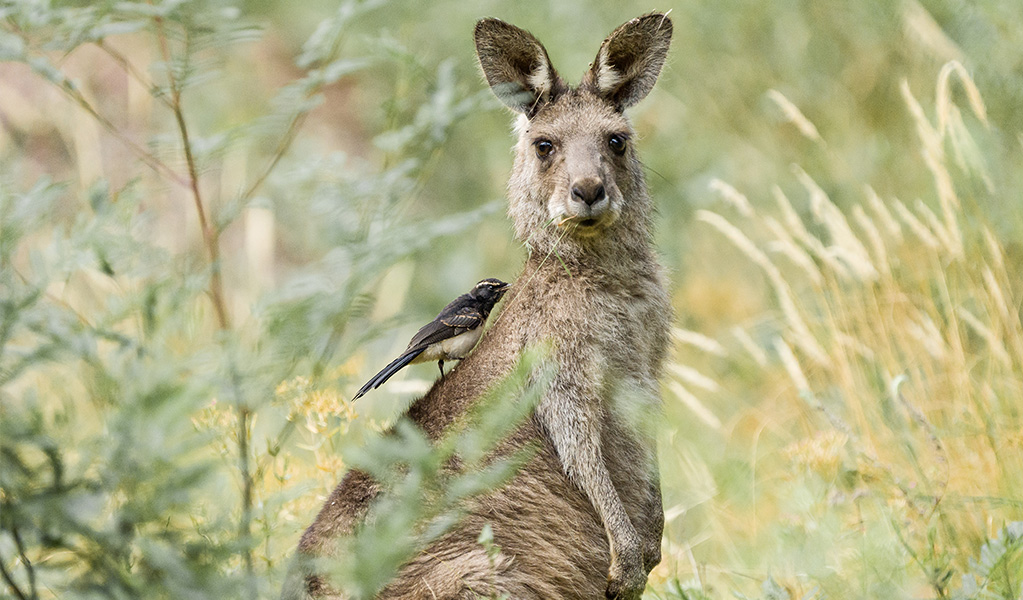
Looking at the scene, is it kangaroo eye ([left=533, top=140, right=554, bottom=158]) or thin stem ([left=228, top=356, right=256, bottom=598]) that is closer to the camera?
thin stem ([left=228, top=356, right=256, bottom=598])

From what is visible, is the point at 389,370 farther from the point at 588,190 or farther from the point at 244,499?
the point at 588,190

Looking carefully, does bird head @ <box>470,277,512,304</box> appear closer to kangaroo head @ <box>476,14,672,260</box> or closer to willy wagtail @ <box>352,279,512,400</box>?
willy wagtail @ <box>352,279,512,400</box>

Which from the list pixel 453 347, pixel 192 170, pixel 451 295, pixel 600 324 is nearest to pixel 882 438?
pixel 600 324

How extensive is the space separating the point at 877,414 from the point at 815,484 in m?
0.95

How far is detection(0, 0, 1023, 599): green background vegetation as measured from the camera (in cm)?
214

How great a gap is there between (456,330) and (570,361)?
0.38 m

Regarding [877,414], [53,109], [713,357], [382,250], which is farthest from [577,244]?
[53,109]

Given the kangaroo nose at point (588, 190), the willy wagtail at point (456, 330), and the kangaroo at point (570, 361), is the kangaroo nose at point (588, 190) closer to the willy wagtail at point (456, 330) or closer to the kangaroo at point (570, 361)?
the kangaroo at point (570, 361)

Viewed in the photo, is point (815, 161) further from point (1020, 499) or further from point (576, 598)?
point (576, 598)

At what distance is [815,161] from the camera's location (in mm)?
7047

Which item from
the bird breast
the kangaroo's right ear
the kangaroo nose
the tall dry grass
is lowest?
the tall dry grass

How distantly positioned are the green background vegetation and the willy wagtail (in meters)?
0.21

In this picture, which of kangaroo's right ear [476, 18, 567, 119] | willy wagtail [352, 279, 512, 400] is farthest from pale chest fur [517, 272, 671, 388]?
kangaroo's right ear [476, 18, 567, 119]

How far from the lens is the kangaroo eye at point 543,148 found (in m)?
3.53
